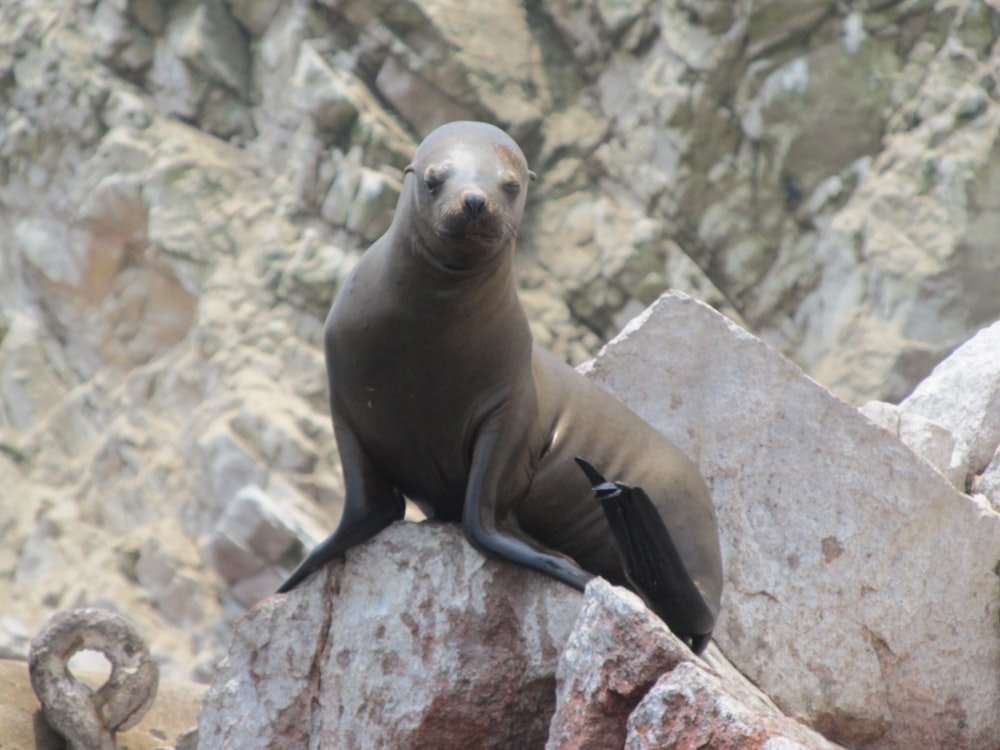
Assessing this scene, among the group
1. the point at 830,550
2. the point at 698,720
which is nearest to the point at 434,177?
the point at 698,720

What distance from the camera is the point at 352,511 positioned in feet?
11.5

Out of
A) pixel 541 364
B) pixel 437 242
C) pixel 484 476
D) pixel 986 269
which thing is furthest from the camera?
pixel 986 269

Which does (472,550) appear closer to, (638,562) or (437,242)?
(638,562)

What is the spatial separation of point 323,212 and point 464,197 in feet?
32.9

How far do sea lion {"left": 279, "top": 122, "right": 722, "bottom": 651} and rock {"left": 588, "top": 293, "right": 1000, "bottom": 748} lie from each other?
58cm

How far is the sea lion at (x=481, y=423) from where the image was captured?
10.4 feet

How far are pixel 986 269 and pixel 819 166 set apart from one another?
6.61ft

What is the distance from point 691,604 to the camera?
3.31m

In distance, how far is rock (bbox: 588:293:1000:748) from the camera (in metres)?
4.06

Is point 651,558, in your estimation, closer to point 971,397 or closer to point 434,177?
point 434,177

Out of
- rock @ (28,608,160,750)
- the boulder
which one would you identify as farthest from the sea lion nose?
rock @ (28,608,160,750)

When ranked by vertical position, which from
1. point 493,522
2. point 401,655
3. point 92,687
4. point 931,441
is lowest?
point 92,687

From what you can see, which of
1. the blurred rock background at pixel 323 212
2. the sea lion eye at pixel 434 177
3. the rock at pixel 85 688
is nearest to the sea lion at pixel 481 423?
the sea lion eye at pixel 434 177

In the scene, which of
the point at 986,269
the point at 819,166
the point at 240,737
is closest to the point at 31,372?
the point at 819,166
